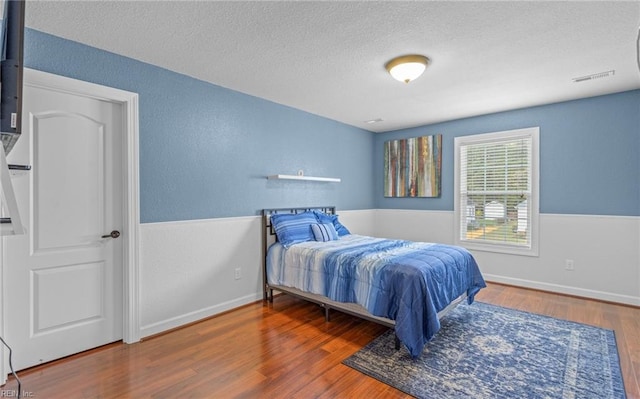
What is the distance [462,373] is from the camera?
229 cm

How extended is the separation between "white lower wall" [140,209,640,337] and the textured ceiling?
63.0 inches

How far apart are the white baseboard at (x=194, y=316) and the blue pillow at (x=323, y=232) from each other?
103cm

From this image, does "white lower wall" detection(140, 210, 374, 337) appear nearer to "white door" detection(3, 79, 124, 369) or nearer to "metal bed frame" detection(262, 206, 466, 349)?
"metal bed frame" detection(262, 206, 466, 349)

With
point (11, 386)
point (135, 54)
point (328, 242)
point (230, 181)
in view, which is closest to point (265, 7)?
point (135, 54)

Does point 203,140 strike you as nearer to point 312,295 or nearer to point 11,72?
point 312,295

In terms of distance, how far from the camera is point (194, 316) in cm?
329

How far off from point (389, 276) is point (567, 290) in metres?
3.00

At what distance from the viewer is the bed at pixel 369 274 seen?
2523 millimetres

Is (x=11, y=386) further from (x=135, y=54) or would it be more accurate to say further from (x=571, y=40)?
(x=571, y=40)

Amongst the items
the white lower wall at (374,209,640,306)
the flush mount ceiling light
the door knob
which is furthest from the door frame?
the white lower wall at (374,209,640,306)

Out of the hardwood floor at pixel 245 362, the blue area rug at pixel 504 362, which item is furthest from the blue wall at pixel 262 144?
the blue area rug at pixel 504 362

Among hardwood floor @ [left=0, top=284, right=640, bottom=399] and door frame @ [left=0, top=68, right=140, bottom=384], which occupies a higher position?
door frame @ [left=0, top=68, right=140, bottom=384]

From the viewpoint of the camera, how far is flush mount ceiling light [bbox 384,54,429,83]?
2.77 metres

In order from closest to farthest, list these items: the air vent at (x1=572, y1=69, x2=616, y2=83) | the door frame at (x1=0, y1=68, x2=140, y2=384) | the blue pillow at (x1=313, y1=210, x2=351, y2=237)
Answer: the door frame at (x1=0, y1=68, x2=140, y2=384)
the air vent at (x1=572, y1=69, x2=616, y2=83)
the blue pillow at (x1=313, y1=210, x2=351, y2=237)
